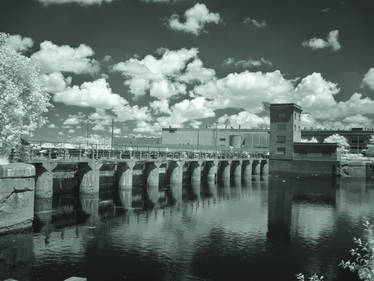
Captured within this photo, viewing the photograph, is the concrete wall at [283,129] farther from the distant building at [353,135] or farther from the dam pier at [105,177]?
the distant building at [353,135]

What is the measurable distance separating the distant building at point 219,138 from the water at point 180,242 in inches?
4765

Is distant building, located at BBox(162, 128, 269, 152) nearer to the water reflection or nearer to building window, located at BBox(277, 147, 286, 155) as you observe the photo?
building window, located at BBox(277, 147, 286, 155)

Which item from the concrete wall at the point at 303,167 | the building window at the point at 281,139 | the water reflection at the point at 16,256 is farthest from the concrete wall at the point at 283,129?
the water reflection at the point at 16,256

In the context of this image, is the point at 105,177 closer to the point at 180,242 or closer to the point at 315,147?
the point at 180,242

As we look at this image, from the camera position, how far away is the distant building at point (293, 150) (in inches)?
4454

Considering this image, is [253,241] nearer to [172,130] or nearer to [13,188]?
[13,188]

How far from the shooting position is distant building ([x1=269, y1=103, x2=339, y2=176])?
371 ft

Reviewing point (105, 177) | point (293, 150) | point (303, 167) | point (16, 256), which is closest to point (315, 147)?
point (293, 150)

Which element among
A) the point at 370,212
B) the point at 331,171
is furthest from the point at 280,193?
the point at 331,171

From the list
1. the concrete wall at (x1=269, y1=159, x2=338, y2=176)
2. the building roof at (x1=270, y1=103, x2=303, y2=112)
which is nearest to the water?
the concrete wall at (x1=269, y1=159, x2=338, y2=176)

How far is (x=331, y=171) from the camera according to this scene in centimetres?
11169

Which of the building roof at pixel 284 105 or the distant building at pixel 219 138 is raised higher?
the building roof at pixel 284 105

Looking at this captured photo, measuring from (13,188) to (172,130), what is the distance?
161 m

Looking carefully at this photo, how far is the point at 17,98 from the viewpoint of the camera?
31.8m
